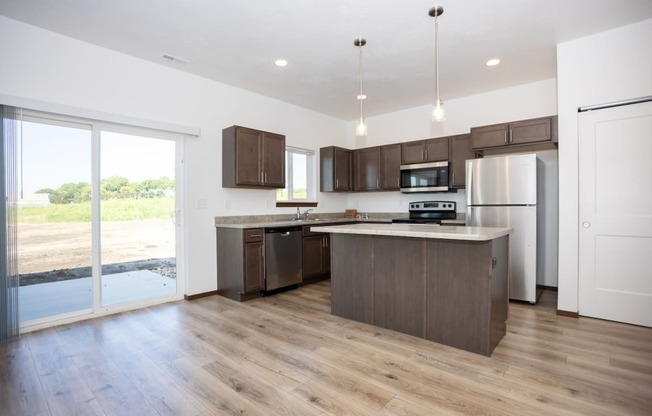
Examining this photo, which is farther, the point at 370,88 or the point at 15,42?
the point at 370,88

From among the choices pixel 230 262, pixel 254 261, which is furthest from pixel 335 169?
pixel 230 262

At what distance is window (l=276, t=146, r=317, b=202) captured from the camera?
534 centimetres

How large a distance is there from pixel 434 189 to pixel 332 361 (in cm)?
333

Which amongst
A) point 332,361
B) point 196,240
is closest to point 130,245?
point 196,240

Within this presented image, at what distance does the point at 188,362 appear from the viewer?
234 centimetres

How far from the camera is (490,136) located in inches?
165

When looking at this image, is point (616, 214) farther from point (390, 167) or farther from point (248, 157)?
point (248, 157)

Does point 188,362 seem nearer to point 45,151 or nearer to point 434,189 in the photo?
point 45,151

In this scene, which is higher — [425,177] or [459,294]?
[425,177]

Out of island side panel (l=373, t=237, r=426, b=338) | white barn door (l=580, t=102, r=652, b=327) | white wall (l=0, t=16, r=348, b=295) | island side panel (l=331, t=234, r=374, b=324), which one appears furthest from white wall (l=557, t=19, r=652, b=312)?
white wall (l=0, t=16, r=348, b=295)

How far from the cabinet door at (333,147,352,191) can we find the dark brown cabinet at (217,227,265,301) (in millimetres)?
2078

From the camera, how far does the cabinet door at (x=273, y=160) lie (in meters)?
4.42

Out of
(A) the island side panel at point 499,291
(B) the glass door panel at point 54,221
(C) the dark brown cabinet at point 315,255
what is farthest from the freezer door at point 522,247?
(B) the glass door panel at point 54,221

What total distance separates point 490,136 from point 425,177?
1113 mm
